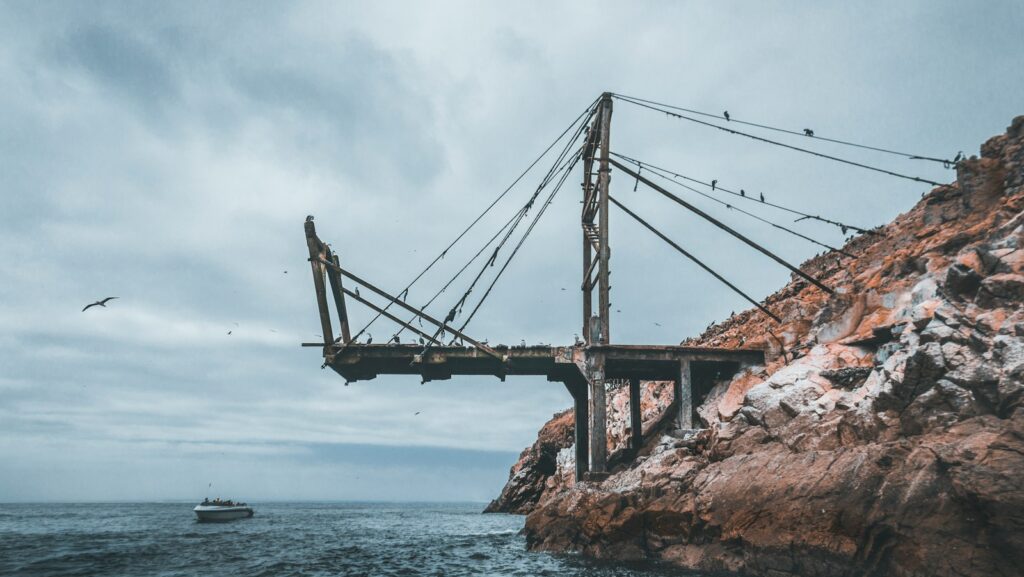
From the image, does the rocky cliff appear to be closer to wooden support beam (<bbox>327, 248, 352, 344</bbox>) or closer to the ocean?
the ocean

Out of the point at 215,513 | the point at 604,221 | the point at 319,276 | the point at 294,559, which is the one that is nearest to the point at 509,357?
the point at 604,221

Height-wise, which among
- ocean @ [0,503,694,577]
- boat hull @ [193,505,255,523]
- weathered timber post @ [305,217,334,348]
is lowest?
boat hull @ [193,505,255,523]

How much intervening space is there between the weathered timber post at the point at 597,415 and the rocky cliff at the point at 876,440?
1876 millimetres

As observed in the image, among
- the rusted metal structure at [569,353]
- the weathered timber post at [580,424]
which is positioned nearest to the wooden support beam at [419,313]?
the rusted metal structure at [569,353]

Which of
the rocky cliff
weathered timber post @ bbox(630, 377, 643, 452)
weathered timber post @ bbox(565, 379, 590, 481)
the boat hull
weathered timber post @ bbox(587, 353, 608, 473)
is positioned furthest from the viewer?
the boat hull

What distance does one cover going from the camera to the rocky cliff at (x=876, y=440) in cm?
1464

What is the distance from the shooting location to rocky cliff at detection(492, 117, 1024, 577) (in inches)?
576

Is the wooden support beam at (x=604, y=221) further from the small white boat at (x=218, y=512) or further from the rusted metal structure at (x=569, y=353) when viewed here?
the small white boat at (x=218, y=512)

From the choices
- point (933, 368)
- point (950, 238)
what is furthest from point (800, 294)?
point (933, 368)

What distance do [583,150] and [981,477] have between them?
2190 cm

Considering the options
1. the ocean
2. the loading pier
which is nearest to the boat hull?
the ocean

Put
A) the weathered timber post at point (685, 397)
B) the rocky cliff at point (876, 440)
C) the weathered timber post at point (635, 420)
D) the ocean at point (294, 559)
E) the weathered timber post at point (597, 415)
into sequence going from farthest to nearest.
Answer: the weathered timber post at point (635, 420) < the weathered timber post at point (685, 397) < the weathered timber post at point (597, 415) < the ocean at point (294, 559) < the rocky cliff at point (876, 440)

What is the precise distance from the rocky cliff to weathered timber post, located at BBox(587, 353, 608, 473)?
6.15 feet

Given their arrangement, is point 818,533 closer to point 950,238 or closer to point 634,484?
point 634,484
